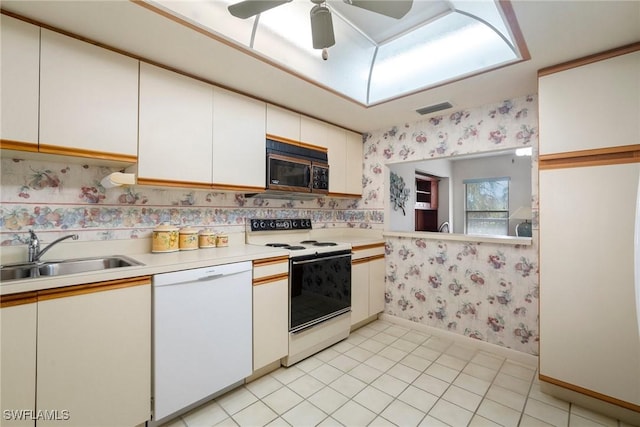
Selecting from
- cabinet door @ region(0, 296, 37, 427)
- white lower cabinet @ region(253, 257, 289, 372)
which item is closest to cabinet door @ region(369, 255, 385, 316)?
white lower cabinet @ region(253, 257, 289, 372)

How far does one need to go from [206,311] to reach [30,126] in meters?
1.33

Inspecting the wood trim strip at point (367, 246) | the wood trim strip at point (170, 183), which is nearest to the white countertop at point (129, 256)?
the wood trim strip at point (170, 183)

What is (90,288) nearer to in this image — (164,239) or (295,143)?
(164,239)

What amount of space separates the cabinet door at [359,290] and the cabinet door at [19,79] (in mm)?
2475

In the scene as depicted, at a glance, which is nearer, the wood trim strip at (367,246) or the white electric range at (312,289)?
the white electric range at (312,289)

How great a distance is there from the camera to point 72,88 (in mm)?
1507

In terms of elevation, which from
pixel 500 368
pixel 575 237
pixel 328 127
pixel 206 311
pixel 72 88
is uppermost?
pixel 328 127

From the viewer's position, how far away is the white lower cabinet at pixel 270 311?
1995mm

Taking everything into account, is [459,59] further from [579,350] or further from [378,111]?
[579,350]

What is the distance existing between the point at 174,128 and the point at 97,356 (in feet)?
4.54

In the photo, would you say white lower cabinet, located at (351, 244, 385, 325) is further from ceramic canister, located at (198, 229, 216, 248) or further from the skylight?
the skylight

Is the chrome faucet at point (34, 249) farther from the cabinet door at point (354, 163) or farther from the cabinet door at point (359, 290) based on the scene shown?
the cabinet door at point (354, 163)

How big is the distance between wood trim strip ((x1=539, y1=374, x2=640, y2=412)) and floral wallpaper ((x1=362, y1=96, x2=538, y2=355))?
477mm

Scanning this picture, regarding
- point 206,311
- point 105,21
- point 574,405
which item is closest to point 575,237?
point 574,405
